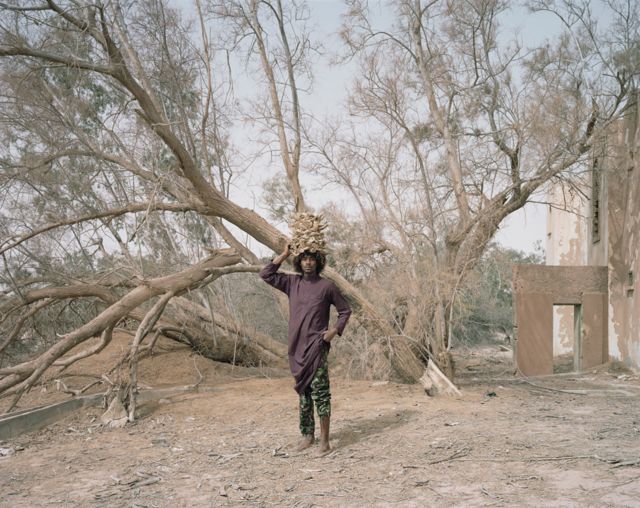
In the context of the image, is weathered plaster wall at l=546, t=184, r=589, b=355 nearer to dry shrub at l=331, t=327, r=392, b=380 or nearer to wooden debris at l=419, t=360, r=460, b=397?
dry shrub at l=331, t=327, r=392, b=380

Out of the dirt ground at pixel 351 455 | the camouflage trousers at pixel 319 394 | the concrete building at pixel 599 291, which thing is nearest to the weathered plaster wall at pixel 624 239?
the concrete building at pixel 599 291

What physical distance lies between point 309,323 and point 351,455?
3.94 feet

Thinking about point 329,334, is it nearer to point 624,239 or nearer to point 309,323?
point 309,323

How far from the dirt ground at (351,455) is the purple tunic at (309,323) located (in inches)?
30.8

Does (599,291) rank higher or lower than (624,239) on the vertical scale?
lower

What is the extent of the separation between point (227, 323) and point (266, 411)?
4315 millimetres

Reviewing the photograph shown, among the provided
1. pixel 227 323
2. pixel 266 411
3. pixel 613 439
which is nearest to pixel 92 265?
pixel 227 323

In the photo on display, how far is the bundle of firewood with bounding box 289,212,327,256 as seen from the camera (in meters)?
5.64

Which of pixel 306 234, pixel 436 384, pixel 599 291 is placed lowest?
pixel 436 384

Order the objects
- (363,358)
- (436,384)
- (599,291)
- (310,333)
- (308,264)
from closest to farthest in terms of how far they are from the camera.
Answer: (310,333), (308,264), (436,384), (363,358), (599,291)

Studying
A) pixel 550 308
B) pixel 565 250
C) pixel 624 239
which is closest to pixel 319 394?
pixel 550 308

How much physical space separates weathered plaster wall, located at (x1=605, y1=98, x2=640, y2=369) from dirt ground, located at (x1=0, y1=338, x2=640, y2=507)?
4605mm

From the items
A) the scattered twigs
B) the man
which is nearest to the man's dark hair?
the man

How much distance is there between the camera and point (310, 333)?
18.1 feet
